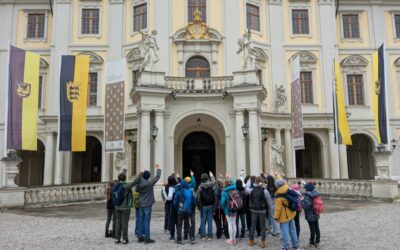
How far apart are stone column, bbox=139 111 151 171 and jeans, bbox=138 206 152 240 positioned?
8.70 meters

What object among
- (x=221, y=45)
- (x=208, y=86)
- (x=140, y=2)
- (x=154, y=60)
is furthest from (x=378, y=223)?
(x=140, y=2)

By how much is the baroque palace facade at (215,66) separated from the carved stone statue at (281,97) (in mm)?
67

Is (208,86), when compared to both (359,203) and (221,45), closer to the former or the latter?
(221,45)

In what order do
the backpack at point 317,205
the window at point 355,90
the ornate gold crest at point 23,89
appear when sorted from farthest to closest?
1. the window at point 355,90
2. the ornate gold crest at point 23,89
3. the backpack at point 317,205

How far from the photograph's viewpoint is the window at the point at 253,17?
79.1 ft

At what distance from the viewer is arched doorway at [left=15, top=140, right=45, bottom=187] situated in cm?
A: 2767

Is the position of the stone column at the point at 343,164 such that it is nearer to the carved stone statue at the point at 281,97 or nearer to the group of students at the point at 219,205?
the carved stone statue at the point at 281,97

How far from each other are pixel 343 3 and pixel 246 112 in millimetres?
15491

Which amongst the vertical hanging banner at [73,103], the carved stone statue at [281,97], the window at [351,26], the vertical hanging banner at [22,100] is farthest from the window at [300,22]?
the vertical hanging banner at [22,100]

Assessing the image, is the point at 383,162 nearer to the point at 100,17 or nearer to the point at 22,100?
the point at 22,100

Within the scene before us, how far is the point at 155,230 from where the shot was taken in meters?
9.81

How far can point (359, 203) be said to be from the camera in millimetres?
15133

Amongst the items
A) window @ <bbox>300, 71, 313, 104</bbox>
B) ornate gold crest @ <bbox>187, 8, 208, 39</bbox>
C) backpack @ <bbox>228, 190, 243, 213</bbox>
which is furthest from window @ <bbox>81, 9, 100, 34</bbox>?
backpack @ <bbox>228, 190, 243, 213</bbox>

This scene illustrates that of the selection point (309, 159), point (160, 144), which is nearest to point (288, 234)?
point (160, 144)
